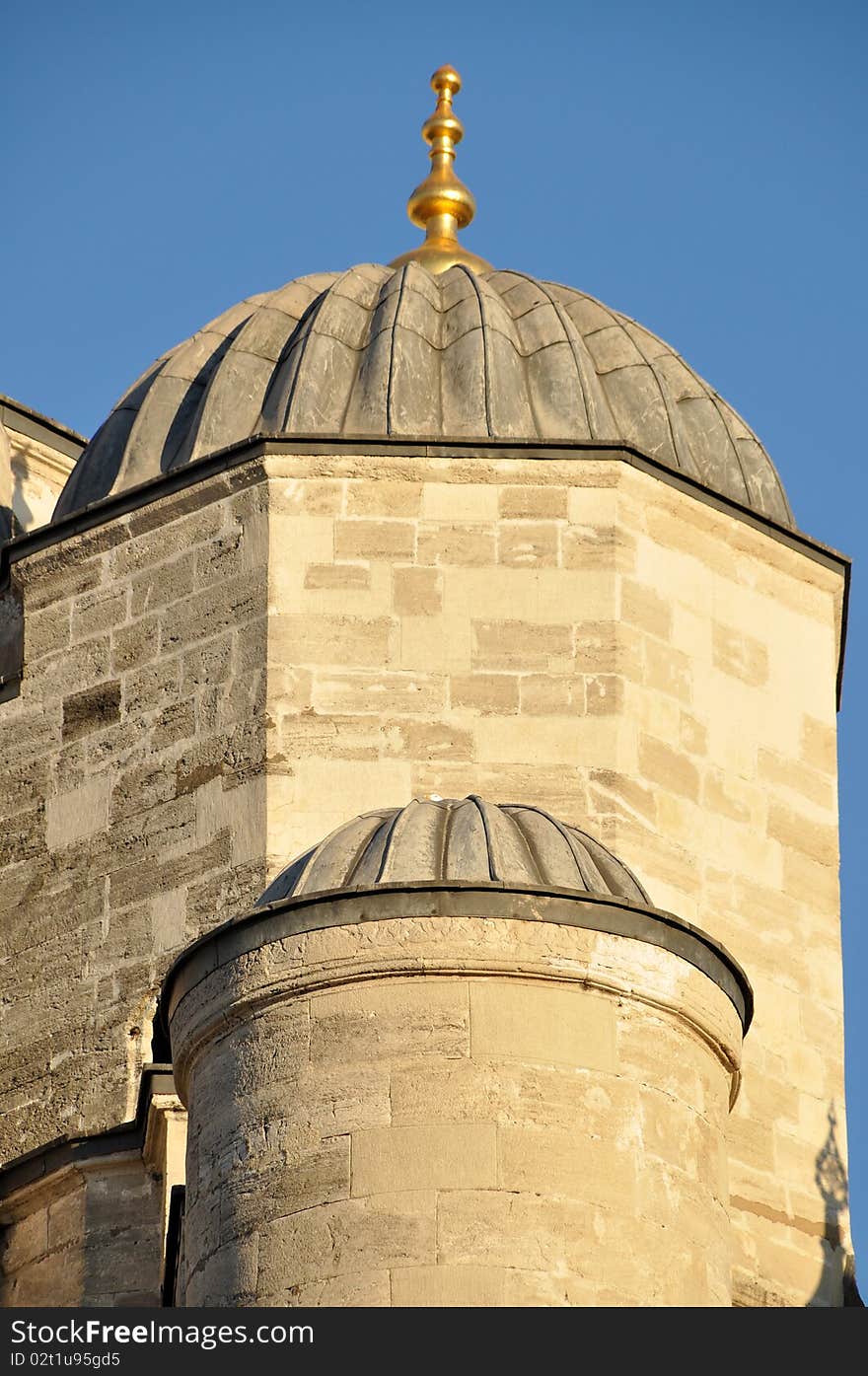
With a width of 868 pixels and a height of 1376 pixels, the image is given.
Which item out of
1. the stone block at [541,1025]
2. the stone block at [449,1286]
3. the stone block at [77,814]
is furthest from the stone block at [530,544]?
the stone block at [449,1286]

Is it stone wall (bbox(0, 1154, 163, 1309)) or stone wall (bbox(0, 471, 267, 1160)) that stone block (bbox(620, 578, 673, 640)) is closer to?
stone wall (bbox(0, 471, 267, 1160))

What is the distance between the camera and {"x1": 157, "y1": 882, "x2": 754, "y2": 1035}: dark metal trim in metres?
12.9

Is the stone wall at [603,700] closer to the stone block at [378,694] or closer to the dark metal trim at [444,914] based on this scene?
the stone block at [378,694]

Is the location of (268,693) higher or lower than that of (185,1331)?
higher

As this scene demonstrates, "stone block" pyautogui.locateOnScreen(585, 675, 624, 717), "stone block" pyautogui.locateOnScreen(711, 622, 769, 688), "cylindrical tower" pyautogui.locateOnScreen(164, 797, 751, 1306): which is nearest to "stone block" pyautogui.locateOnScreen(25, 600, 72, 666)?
"stone block" pyautogui.locateOnScreen(585, 675, 624, 717)

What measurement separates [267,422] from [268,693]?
179 cm

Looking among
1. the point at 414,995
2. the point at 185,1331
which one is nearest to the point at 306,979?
the point at 414,995

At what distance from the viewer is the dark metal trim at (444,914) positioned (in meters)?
12.9

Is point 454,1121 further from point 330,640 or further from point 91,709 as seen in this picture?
point 91,709

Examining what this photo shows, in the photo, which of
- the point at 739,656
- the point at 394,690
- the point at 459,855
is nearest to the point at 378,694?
the point at 394,690

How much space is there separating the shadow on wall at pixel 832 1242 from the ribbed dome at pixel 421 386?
333 cm

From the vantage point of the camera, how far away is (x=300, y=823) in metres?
16.6

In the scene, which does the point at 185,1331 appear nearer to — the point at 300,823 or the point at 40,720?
the point at 300,823

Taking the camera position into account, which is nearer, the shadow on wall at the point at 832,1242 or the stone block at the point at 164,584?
the shadow on wall at the point at 832,1242
